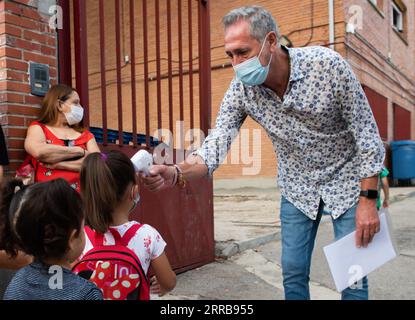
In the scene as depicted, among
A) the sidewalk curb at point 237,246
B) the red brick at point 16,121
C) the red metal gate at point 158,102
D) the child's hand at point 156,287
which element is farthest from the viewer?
the sidewalk curb at point 237,246

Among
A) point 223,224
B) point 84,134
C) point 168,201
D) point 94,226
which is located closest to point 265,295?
point 168,201

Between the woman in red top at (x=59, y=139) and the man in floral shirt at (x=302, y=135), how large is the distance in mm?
1103

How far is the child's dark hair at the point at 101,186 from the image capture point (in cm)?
190

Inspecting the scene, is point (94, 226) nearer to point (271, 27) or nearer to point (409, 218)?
point (271, 27)

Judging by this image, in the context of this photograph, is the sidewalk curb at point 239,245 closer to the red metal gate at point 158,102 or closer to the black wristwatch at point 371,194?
the red metal gate at point 158,102

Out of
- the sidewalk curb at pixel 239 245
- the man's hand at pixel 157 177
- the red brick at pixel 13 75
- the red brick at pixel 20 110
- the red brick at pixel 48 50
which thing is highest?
the red brick at pixel 48 50

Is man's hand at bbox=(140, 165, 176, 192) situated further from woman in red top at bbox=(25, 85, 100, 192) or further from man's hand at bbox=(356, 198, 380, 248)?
woman in red top at bbox=(25, 85, 100, 192)

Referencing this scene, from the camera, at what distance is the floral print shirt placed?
2.21 metres

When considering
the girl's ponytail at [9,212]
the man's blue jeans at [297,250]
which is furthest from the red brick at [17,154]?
the man's blue jeans at [297,250]

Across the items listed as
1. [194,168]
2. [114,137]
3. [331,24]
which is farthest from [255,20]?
[331,24]

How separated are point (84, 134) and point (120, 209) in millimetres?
1584

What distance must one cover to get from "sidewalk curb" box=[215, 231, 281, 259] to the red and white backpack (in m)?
3.03

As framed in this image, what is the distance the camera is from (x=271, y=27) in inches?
90.8
